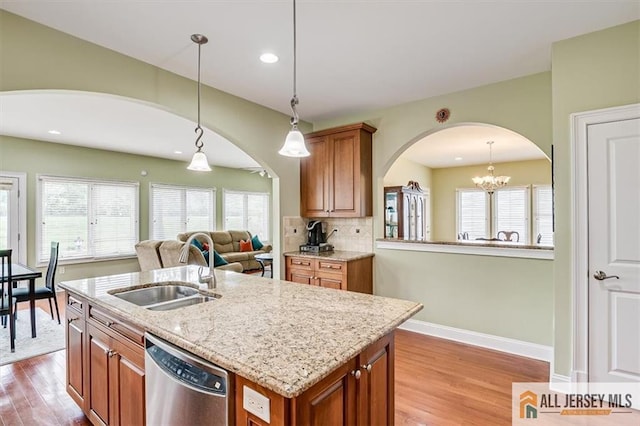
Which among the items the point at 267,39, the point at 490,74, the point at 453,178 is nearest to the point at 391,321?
the point at 267,39

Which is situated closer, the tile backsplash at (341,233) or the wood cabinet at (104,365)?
the wood cabinet at (104,365)

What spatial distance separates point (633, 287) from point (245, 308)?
2.61 m

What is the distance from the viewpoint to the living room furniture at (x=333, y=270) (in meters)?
3.59

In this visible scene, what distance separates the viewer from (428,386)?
2.54 meters

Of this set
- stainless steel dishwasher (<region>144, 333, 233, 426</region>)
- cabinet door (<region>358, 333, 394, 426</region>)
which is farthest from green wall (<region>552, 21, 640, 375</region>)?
stainless steel dishwasher (<region>144, 333, 233, 426</region>)

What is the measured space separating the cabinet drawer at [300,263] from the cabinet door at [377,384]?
230 centimetres

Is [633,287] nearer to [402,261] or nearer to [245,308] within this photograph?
[402,261]

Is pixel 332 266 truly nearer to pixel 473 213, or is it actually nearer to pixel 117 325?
pixel 117 325

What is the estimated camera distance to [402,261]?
3.86m

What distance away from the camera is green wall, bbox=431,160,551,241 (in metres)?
7.34

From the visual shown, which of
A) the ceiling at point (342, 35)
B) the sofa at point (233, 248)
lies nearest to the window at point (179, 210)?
the sofa at point (233, 248)

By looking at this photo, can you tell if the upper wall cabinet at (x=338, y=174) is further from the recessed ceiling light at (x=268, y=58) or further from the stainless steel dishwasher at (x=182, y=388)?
the stainless steel dishwasher at (x=182, y=388)

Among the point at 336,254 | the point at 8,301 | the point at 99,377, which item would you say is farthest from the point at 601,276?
the point at 8,301

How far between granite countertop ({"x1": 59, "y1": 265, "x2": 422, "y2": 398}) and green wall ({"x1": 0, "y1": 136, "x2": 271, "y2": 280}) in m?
4.78
